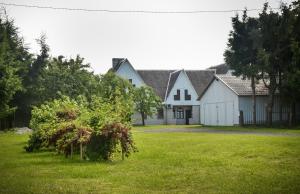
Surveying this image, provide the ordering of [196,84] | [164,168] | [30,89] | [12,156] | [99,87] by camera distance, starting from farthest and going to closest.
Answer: [196,84]
[99,87]
[30,89]
[12,156]
[164,168]

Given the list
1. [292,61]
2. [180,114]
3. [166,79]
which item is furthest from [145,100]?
[292,61]

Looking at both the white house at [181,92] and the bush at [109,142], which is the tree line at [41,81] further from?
the bush at [109,142]

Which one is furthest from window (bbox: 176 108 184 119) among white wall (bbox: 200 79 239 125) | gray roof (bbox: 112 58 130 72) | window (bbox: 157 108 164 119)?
white wall (bbox: 200 79 239 125)

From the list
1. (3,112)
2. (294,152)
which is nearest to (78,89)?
(3,112)

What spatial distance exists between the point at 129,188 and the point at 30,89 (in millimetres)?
43864

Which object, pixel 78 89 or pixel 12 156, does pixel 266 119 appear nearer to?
pixel 78 89

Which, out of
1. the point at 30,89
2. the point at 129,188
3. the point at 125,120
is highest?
the point at 30,89

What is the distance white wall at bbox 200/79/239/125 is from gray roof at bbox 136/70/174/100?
1436 centimetres

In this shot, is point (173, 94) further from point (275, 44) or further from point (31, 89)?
point (275, 44)

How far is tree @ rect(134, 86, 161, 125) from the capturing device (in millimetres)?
58831

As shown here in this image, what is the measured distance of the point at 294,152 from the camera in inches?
645

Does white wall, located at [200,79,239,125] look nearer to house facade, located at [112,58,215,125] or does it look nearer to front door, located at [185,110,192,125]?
front door, located at [185,110,192,125]

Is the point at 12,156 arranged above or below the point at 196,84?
below

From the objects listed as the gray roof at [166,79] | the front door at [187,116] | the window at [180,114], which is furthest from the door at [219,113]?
the gray roof at [166,79]
